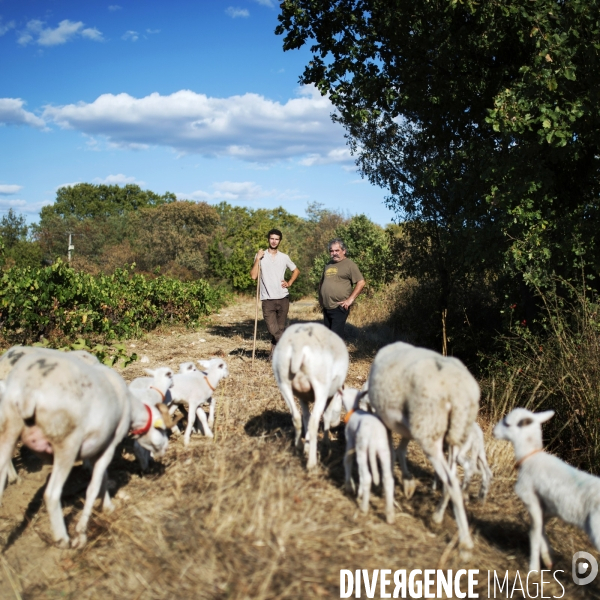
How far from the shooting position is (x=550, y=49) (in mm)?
7664

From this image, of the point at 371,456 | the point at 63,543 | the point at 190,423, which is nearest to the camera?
the point at 63,543

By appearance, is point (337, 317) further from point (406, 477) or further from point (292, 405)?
point (406, 477)

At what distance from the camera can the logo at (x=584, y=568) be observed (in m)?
4.11

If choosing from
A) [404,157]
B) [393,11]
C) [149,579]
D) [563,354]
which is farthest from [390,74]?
[149,579]

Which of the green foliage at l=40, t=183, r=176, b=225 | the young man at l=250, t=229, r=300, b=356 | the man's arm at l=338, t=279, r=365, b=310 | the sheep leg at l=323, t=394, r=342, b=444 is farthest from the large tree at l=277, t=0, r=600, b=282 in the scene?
the green foliage at l=40, t=183, r=176, b=225

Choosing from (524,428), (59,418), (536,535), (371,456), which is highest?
(59,418)

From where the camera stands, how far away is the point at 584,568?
422cm

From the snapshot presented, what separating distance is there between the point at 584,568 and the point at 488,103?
8.98 metres

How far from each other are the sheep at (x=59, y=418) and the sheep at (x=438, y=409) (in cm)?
231

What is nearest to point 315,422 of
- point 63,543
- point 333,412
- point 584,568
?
point 333,412

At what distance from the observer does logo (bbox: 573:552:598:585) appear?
4.11 meters

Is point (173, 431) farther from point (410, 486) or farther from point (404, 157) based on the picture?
point (404, 157)

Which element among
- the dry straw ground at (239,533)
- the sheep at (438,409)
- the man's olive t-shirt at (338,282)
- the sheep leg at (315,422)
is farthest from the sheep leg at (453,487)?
the man's olive t-shirt at (338,282)

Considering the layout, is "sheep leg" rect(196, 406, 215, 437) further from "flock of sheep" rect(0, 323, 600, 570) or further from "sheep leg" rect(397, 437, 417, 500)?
"sheep leg" rect(397, 437, 417, 500)
